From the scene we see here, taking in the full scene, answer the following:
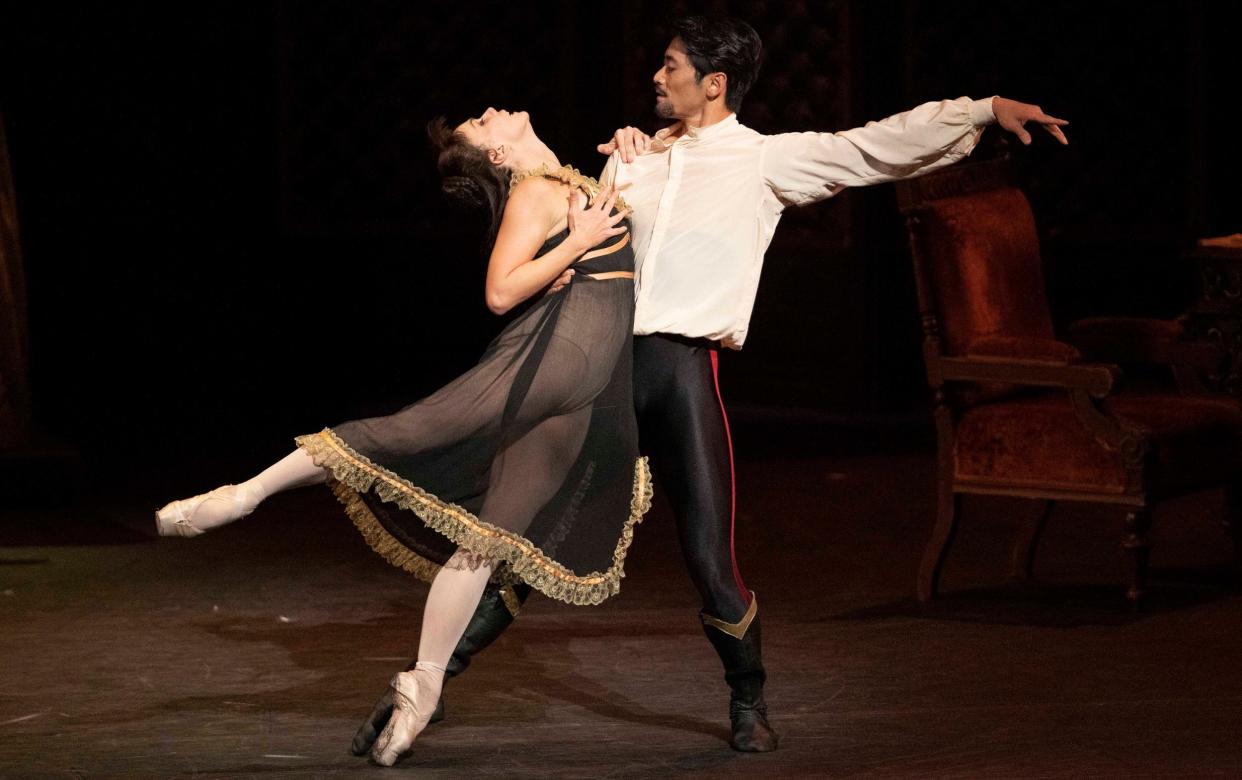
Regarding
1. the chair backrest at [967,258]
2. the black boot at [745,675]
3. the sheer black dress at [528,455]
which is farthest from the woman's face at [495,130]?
the chair backrest at [967,258]

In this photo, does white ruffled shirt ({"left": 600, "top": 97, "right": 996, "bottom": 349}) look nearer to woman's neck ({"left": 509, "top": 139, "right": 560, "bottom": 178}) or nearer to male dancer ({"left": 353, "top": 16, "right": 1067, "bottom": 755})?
male dancer ({"left": 353, "top": 16, "right": 1067, "bottom": 755})

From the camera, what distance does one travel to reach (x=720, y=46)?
371cm

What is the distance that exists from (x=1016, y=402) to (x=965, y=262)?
40 centimetres

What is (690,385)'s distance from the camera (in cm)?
378

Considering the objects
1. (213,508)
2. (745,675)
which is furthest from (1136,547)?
(213,508)

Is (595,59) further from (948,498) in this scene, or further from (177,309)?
(948,498)

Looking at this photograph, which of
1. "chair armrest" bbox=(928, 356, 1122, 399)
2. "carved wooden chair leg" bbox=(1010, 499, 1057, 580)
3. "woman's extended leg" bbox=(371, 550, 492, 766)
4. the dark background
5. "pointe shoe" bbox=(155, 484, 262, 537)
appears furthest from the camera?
the dark background

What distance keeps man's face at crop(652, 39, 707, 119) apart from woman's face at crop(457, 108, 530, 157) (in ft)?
0.89

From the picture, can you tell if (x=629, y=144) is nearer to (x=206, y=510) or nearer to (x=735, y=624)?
(x=735, y=624)

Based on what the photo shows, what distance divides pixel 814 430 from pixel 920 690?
3.96m

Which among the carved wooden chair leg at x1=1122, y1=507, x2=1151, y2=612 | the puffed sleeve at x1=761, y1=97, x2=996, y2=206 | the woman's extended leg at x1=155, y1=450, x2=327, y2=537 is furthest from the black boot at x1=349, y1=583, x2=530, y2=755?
the carved wooden chair leg at x1=1122, y1=507, x2=1151, y2=612

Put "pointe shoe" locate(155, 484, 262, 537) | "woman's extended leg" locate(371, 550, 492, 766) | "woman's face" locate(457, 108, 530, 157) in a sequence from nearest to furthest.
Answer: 1. "pointe shoe" locate(155, 484, 262, 537)
2. "woman's extended leg" locate(371, 550, 492, 766)
3. "woman's face" locate(457, 108, 530, 157)

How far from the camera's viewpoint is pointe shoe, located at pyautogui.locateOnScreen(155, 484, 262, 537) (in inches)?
140

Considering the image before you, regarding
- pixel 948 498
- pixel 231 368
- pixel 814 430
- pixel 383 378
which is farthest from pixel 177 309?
pixel 948 498
